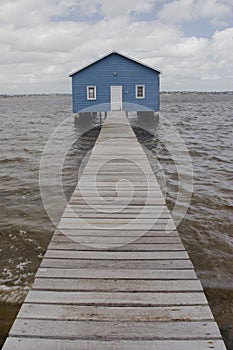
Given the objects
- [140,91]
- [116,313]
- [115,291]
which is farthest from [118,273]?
[140,91]

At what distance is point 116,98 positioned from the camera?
70.6 ft

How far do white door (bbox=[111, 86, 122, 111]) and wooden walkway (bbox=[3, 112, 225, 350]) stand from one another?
1728 centimetres

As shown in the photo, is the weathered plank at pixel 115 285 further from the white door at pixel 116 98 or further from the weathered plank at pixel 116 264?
the white door at pixel 116 98

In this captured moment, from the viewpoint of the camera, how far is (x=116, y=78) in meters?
21.1

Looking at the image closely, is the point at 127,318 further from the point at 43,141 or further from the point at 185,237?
the point at 43,141

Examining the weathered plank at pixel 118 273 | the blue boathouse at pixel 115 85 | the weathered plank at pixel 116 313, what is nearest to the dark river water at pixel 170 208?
the weathered plank at pixel 118 273

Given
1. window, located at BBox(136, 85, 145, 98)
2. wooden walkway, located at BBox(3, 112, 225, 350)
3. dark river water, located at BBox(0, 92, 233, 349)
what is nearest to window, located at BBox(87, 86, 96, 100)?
window, located at BBox(136, 85, 145, 98)

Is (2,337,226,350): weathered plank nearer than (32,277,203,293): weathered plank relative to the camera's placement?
Yes

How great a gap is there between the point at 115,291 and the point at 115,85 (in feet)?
64.0

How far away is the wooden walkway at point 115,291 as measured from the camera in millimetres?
2312

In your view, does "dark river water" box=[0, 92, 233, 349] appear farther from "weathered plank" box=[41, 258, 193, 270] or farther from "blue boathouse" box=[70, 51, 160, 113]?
"blue boathouse" box=[70, 51, 160, 113]

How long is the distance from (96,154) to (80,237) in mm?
5349

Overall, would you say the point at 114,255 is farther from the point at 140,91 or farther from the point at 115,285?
the point at 140,91

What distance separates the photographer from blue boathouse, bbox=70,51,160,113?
20875mm
